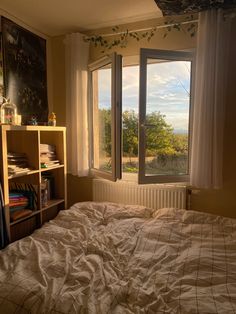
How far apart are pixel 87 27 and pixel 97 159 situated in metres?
1.51

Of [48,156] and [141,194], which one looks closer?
[48,156]

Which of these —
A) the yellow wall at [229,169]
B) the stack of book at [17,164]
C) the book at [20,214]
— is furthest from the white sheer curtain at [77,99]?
the yellow wall at [229,169]

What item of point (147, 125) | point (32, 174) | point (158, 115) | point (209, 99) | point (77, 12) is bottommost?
point (32, 174)

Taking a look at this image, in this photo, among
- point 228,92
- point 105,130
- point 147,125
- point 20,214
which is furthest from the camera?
point 105,130

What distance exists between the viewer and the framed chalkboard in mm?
2359

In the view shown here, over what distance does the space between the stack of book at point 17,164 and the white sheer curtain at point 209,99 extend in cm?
Answer: 154

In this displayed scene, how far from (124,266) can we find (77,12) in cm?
234

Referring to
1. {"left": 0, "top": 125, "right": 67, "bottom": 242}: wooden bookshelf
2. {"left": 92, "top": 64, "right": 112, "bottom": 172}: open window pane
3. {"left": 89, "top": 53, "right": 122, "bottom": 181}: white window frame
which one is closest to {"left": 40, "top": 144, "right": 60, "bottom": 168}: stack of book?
{"left": 0, "top": 125, "right": 67, "bottom": 242}: wooden bookshelf

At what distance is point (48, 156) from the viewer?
2.50 m

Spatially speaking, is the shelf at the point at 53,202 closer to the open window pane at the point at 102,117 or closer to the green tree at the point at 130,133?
the open window pane at the point at 102,117

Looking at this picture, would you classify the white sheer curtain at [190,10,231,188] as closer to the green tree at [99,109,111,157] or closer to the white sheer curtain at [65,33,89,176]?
the green tree at [99,109,111,157]

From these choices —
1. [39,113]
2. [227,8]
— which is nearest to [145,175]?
[39,113]

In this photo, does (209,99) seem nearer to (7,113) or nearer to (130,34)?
(130,34)

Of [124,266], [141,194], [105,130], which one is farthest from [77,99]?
[124,266]
